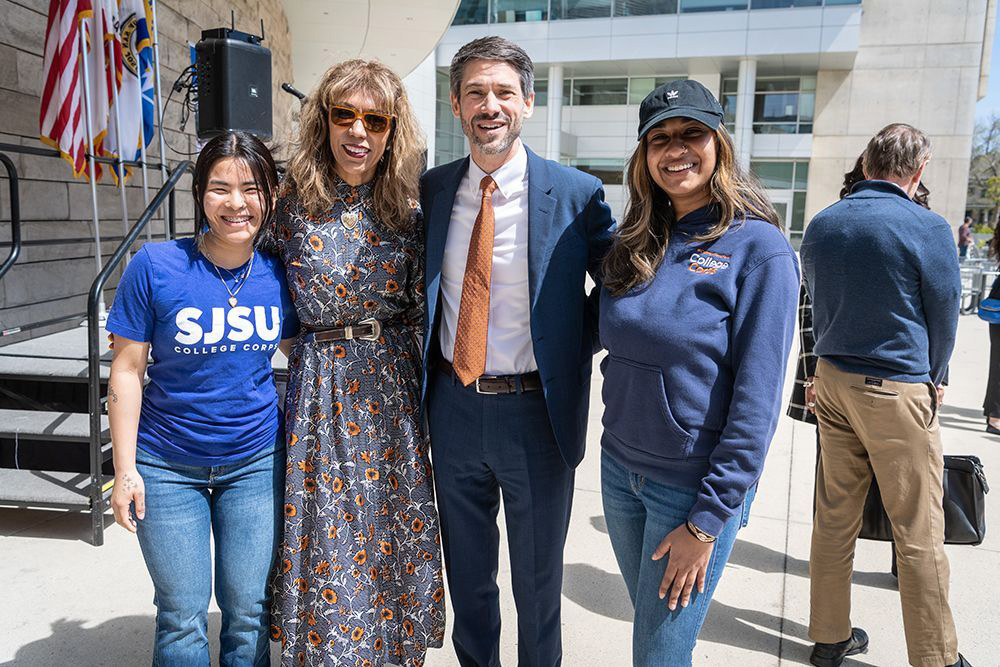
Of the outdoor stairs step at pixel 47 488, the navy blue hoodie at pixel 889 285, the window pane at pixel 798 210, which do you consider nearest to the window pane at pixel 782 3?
the window pane at pixel 798 210

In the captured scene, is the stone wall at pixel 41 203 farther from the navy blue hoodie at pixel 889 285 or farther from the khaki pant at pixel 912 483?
the khaki pant at pixel 912 483

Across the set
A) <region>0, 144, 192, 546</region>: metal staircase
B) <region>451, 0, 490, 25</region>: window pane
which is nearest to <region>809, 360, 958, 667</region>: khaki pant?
<region>0, 144, 192, 546</region>: metal staircase

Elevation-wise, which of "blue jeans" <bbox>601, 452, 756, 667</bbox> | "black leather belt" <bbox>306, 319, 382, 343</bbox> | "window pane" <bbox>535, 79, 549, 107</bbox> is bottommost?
"blue jeans" <bbox>601, 452, 756, 667</bbox>

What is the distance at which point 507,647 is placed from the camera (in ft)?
10.1

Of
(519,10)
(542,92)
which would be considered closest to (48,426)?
(519,10)

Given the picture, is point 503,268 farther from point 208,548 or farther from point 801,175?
point 801,175

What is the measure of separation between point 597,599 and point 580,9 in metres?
28.3

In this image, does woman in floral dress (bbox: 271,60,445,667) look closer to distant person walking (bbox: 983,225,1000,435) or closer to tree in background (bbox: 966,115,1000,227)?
distant person walking (bbox: 983,225,1000,435)

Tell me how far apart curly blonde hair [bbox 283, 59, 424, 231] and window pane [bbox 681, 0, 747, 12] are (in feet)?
90.4

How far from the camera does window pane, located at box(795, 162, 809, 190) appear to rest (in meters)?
28.3

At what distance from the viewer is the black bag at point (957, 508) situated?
9.89ft

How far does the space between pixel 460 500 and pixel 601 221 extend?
3.49 ft

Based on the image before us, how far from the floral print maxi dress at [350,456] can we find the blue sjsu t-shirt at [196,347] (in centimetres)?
16

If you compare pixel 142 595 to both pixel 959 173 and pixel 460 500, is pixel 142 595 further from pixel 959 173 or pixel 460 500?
pixel 959 173
